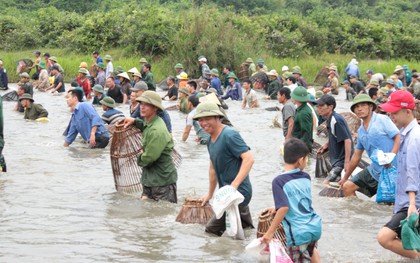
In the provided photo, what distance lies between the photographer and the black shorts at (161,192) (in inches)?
367

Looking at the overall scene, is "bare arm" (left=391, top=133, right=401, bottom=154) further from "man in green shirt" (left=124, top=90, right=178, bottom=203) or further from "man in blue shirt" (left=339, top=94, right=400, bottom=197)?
"man in green shirt" (left=124, top=90, right=178, bottom=203)

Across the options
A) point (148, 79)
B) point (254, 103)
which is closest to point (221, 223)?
point (254, 103)

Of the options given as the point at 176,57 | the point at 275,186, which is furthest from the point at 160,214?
the point at 176,57

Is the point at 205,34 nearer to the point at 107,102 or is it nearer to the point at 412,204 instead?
the point at 107,102

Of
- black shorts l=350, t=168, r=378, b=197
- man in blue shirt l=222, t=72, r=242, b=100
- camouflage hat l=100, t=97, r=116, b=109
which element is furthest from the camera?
man in blue shirt l=222, t=72, r=242, b=100

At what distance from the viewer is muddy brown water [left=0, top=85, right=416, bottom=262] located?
303 inches

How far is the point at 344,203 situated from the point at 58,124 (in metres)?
10.3

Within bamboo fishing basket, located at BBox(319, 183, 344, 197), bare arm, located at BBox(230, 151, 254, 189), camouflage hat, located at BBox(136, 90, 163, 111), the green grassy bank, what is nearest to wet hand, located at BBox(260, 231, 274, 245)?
bare arm, located at BBox(230, 151, 254, 189)

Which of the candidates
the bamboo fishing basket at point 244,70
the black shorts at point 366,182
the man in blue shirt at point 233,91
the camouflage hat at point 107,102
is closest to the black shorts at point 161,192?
the black shorts at point 366,182

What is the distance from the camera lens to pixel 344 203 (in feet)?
32.7

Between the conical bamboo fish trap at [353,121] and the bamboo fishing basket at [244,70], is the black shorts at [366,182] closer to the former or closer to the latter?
the conical bamboo fish trap at [353,121]

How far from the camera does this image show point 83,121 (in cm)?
1423

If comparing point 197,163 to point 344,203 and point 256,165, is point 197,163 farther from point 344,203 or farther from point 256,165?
point 344,203

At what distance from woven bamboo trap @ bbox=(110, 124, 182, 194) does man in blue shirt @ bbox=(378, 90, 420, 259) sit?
155 inches
